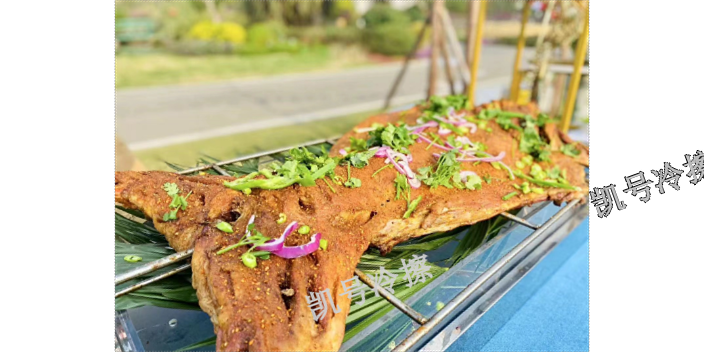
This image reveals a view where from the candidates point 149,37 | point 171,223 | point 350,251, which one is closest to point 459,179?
point 350,251

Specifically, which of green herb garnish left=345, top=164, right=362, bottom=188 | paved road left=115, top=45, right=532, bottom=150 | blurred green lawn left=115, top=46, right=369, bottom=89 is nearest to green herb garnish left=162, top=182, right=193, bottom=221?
green herb garnish left=345, top=164, right=362, bottom=188

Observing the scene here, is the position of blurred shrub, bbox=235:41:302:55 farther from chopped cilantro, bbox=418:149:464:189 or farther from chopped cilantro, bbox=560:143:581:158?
chopped cilantro, bbox=418:149:464:189

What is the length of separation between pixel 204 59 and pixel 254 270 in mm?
17500

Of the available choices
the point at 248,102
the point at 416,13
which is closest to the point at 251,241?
the point at 248,102

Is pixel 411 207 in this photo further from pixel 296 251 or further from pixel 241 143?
pixel 241 143

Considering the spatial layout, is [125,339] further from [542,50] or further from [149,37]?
[149,37]

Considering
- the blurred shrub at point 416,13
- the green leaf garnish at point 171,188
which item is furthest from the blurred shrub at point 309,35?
the green leaf garnish at point 171,188

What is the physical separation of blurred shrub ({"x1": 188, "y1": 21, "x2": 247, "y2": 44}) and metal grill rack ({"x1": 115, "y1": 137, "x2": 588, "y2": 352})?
18.3 meters

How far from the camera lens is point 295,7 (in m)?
22.9

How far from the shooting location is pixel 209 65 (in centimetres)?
1636

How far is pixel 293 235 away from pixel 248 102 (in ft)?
33.2

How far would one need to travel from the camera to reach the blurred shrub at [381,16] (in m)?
24.7

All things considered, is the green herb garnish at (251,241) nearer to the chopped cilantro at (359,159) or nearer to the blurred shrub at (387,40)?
the chopped cilantro at (359,159)

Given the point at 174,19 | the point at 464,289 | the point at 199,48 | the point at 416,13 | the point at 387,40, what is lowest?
the point at 464,289
